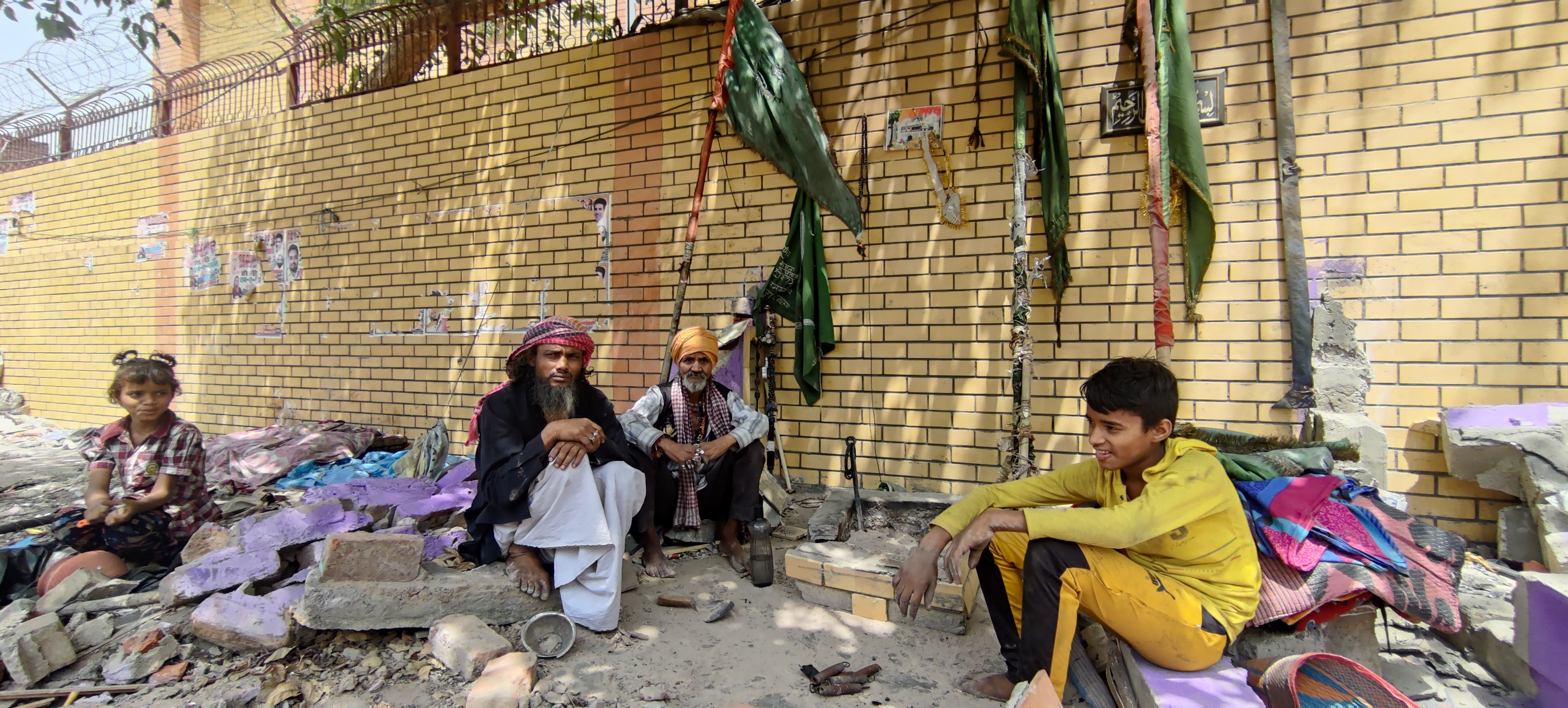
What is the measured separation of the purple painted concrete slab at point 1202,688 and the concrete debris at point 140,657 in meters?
3.34

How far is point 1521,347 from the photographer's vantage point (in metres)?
3.17

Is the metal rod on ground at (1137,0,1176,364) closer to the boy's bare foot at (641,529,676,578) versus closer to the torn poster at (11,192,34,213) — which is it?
the boy's bare foot at (641,529,676,578)

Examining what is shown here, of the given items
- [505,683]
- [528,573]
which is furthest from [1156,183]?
[505,683]

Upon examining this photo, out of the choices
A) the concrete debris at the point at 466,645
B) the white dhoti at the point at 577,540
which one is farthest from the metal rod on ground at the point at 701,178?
the concrete debris at the point at 466,645

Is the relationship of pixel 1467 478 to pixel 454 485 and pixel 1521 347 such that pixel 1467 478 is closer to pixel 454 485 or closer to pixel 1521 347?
pixel 1521 347

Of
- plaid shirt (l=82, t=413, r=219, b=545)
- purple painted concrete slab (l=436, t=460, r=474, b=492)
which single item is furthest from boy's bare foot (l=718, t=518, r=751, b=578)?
plaid shirt (l=82, t=413, r=219, b=545)

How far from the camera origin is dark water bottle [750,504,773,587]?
3.27m

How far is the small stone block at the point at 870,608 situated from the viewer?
291 centimetres

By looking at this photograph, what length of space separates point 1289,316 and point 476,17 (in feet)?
20.7

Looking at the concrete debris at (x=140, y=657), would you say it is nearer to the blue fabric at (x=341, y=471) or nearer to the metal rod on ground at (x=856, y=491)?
the blue fabric at (x=341, y=471)

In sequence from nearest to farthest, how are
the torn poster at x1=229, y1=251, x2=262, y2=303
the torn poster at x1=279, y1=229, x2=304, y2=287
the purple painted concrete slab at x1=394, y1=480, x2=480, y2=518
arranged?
1. the purple painted concrete slab at x1=394, y1=480, x2=480, y2=518
2. the torn poster at x1=279, y1=229, x2=304, y2=287
3. the torn poster at x1=229, y1=251, x2=262, y2=303

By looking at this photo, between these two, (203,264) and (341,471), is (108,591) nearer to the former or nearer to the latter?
(341,471)

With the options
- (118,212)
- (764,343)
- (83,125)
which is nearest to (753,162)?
(764,343)

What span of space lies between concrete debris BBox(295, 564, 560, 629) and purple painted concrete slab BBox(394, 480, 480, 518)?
1288mm
